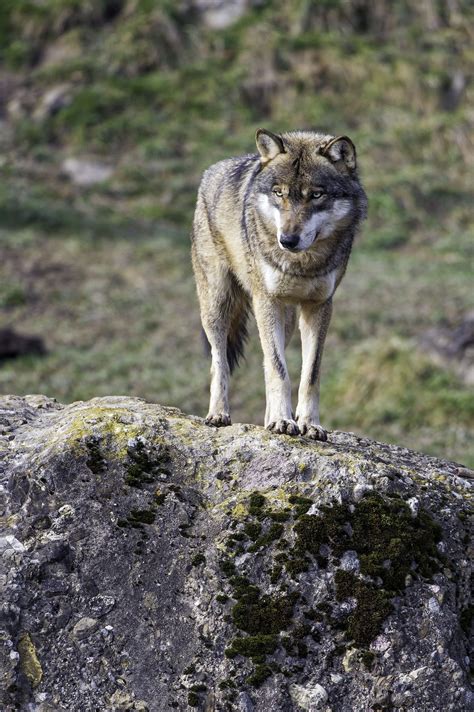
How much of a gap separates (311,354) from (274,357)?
240 mm

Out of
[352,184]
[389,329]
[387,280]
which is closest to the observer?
[352,184]

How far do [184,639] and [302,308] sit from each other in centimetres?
245

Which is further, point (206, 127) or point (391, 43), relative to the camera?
point (391, 43)

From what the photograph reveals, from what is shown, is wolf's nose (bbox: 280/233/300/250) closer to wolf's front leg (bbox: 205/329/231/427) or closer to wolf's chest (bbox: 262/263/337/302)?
wolf's chest (bbox: 262/263/337/302)

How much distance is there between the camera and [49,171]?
1167 inches

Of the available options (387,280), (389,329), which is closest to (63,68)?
(387,280)

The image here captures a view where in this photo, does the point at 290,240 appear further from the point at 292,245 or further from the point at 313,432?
the point at 313,432

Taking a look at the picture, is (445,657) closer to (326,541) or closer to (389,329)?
(326,541)

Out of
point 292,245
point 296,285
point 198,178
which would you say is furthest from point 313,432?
point 198,178

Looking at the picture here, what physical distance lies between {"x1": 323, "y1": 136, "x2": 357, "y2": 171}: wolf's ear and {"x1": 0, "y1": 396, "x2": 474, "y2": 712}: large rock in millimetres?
1780

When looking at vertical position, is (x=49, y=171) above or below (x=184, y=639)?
below

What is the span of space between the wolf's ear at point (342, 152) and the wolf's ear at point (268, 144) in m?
0.29

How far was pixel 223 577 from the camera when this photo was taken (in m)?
4.03

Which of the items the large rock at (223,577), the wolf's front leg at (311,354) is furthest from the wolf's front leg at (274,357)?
the large rock at (223,577)
